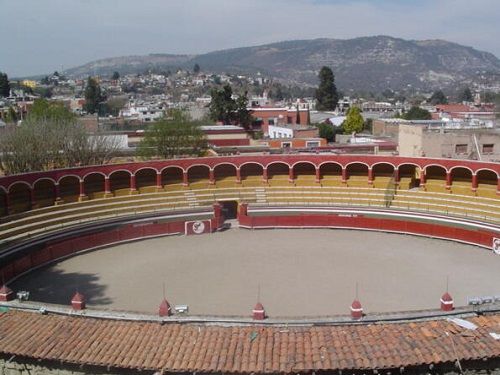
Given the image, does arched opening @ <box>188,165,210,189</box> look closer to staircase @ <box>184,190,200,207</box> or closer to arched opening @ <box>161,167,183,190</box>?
arched opening @ <box>161,167,183,190</box>

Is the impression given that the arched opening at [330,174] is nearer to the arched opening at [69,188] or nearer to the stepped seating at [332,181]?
the stepped seating at [332,181]

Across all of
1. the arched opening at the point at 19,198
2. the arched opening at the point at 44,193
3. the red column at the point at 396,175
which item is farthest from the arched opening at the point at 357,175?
the arched opening at the point at 19,198

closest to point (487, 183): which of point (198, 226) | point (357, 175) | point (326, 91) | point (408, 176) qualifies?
point (408, 176)

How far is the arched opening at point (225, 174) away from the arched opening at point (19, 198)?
47.9ft

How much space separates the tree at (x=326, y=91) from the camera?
389ft

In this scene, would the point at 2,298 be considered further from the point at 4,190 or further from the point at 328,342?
the point at 4,190

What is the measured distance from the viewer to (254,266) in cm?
3173

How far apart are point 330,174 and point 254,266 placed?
17.6 m

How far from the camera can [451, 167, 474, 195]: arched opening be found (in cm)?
4192

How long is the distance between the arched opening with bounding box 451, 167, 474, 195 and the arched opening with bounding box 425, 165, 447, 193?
0.73 metres

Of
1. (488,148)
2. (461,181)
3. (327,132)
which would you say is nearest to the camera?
(461,181)

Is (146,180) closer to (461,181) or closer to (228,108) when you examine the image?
(461,181)

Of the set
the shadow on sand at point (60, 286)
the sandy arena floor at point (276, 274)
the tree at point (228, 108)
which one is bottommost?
the shadow on sand at point (60, 286)

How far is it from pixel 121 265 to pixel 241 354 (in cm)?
1840
